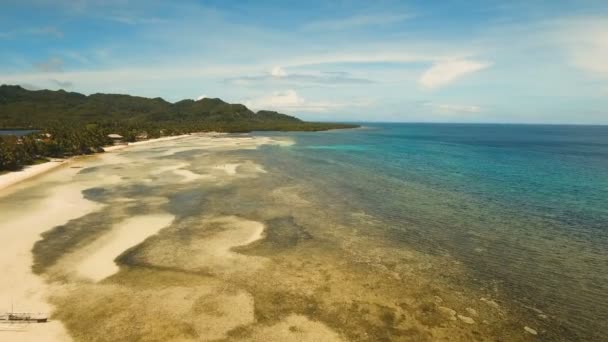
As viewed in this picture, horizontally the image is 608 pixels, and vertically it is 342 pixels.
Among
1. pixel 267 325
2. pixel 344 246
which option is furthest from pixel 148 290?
pixel 344 246

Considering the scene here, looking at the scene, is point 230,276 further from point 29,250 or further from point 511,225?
point 511,225

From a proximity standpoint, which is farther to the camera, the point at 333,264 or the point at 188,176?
the point at 188,176

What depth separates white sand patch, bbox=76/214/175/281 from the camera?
20594 millimetres

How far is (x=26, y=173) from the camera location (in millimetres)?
51562

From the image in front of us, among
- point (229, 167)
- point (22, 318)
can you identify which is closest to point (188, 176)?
point (229, 167)

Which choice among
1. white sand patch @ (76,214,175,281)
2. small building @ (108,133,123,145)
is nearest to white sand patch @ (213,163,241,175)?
white sand patch @ (76,214,175,281)

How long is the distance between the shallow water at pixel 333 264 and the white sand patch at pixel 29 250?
72cm

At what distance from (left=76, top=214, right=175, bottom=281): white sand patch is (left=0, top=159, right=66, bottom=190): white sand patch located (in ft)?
84.8

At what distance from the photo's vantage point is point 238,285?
747 inches

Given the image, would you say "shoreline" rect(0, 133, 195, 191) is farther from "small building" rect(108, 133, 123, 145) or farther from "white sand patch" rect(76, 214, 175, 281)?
"small building" rect(108, 133, 123, 145)

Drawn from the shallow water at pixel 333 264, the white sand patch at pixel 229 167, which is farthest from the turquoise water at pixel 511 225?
the white sand patch at pixel 229 167

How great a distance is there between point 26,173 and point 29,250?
118 ft

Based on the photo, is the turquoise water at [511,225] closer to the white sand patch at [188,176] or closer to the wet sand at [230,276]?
the wet sand at [230,276]

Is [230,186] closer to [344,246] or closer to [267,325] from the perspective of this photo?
[344,246]
